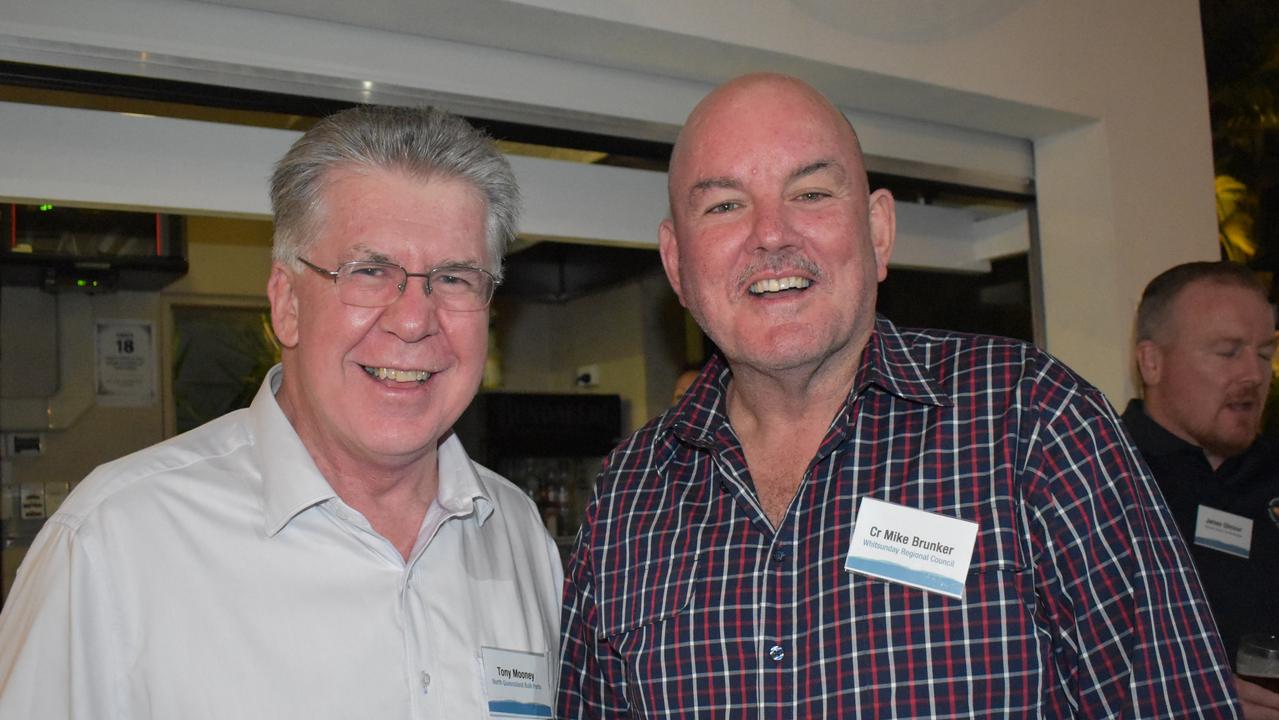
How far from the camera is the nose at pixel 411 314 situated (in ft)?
5.05

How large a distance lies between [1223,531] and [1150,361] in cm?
48

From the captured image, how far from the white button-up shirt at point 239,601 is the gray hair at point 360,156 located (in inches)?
10.8

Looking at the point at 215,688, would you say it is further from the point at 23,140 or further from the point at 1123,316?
the point at 1123,316

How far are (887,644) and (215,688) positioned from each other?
0.90 metres

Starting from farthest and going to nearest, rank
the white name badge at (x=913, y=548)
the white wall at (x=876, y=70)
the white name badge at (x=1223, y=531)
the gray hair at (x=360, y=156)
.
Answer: the white name badge at (x=1223, y=531), the white wall at (x=876, y=70), the gray hair at (x=360, y=156), the white name badge at (x=913, y=548)

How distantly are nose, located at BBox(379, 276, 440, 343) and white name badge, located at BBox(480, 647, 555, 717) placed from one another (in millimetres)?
497

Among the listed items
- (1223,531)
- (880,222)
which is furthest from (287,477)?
(1223,531)

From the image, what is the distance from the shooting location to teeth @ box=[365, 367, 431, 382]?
5.12ft

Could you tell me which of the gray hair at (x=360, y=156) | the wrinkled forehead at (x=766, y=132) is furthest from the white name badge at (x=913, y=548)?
the gray hair at (x=360, y=156)

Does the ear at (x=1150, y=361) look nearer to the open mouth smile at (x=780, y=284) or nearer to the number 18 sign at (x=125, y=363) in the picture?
the open mouth smile at (x=780, y=284)

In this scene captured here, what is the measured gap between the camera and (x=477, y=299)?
1632 mm

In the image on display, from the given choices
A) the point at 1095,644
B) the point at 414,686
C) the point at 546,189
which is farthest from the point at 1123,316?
the point at 414,686

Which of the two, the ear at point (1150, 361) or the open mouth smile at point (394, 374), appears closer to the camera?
the open mouth smile at point (394, 374)

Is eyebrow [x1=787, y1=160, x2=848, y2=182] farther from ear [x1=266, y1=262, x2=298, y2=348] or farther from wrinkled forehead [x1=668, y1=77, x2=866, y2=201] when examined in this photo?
ear [x1=266, y1=262, x2=298, y2=348]
